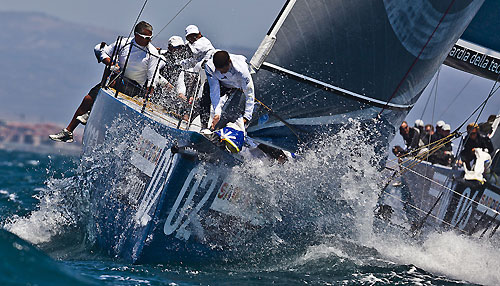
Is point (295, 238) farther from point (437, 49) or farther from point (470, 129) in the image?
point (470, 129)

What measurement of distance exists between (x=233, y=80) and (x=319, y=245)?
6.09ft

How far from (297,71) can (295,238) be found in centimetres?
157

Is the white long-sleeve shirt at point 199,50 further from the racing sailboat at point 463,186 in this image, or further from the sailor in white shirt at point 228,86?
the racing sailboat at point 463,186

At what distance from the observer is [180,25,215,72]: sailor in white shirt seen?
6793 millimetres

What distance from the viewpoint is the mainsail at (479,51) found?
10.0m

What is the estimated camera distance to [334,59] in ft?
20.8

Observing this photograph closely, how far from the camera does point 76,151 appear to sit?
8281mm

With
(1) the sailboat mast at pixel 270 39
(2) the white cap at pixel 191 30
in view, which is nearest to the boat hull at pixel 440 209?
(1) the sailboat mast at pixel 270 39

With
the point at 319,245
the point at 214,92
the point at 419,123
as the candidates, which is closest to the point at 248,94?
the point at 214,92

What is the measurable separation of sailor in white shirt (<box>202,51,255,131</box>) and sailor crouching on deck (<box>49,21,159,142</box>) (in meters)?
0.87

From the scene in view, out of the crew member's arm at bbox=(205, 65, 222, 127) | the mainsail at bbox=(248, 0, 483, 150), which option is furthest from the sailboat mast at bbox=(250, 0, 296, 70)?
the crew member's arm at bbox=(205, 65, 222, 127)

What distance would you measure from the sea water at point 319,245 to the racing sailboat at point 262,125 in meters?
0.17

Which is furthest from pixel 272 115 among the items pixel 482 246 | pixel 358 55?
pixel 482 246

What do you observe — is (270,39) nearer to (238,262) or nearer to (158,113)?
(158,113)
